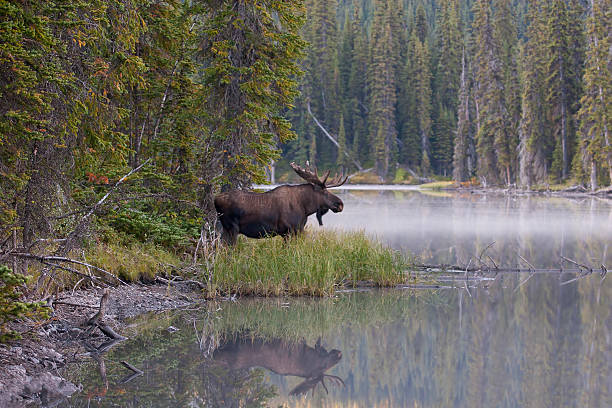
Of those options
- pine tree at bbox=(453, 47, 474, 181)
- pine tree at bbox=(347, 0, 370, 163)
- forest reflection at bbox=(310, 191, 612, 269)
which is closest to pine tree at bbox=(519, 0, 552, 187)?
pine tree at bbox=(453, 47, 474, 181)

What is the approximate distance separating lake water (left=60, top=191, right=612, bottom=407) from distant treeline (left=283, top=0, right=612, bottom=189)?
4224 centimetres

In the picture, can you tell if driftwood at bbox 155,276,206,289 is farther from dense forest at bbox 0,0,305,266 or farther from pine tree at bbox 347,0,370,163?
pine tree at bbox 347,0,370,163

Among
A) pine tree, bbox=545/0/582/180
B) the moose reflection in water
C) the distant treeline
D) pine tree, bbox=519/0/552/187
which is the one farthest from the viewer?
pine tree, bbox=545/0/582/180

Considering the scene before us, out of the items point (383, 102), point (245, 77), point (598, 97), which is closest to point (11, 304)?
point (245, 77)

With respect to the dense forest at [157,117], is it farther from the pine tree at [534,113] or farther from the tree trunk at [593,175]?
the pine tree at [534,113]

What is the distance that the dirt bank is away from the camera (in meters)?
5.96

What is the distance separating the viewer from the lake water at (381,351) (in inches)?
256

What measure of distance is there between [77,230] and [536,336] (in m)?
6.38

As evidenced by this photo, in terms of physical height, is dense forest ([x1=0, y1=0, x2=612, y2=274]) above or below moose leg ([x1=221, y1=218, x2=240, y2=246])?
above

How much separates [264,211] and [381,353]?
488 cm

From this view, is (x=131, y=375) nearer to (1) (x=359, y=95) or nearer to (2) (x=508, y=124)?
(2) (x=508, y=124)

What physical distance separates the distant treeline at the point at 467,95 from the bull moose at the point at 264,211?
42133mm

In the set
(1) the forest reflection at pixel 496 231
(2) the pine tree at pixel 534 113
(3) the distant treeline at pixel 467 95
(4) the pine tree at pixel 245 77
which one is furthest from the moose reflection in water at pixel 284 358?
(2) the pine tree at pixel 534 113

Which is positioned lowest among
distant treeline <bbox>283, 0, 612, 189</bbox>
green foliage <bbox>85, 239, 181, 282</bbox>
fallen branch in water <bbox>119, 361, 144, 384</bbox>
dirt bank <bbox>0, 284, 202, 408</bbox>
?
fallen branch in water <bbox>119, 361, 144, 384</bbox>
